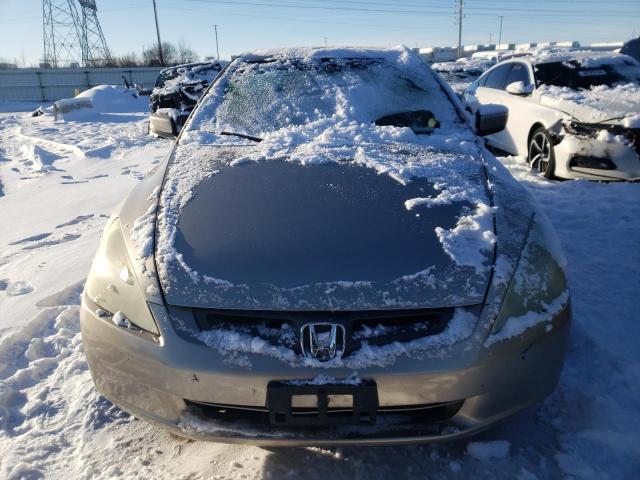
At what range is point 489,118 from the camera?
2982 mm

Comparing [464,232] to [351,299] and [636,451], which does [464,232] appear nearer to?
[351,299]

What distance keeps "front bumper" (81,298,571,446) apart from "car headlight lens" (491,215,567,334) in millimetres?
75

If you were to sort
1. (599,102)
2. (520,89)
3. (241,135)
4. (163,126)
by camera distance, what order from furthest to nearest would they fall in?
(520,89) < (599,102) < (163,126) < (241,135)

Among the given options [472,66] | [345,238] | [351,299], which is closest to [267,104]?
[345,238]

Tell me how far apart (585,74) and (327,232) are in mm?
5378

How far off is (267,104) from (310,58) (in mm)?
577

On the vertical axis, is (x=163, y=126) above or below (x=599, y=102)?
above

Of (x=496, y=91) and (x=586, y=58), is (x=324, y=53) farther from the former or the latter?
(x=496, y=91)

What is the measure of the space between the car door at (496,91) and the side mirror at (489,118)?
3572 mm

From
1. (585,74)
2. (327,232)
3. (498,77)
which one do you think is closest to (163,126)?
(327,232)

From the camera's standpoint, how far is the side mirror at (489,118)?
9.76ft

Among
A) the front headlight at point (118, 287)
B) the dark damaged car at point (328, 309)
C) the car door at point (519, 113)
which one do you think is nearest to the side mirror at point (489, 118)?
the dark damaged car at point (328, 309)

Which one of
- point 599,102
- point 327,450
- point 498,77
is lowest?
point 327,450

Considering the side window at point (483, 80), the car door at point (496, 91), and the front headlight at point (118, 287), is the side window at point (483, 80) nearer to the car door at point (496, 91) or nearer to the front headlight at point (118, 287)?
the car door at point (496, 91)
